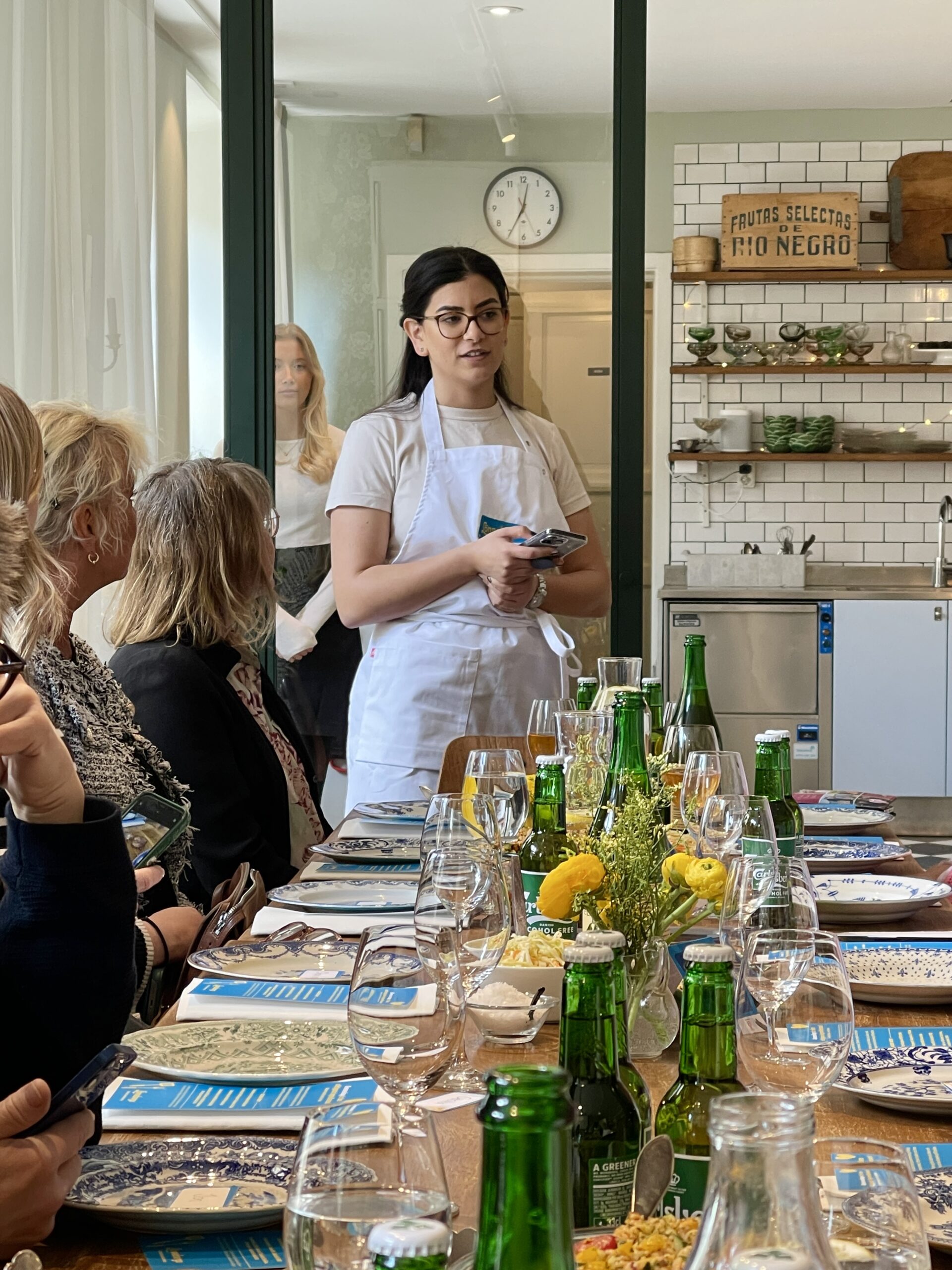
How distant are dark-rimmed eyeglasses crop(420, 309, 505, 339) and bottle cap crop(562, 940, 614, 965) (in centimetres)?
273

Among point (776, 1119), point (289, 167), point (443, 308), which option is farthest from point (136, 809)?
point (289, 167)

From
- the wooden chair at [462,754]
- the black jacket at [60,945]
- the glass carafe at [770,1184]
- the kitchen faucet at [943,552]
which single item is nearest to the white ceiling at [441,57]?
the wooden chair at [462,754]

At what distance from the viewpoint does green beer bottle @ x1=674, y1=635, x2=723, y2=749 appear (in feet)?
7.51

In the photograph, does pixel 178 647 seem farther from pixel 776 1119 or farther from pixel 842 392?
pixel 842 392

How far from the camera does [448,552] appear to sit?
312 centimetres

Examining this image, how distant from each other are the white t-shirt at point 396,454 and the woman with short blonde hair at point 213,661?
0.50 m

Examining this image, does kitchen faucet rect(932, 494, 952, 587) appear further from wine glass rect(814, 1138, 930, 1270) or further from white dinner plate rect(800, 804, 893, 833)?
wine glass rect(814, 1138, 930, 1270)

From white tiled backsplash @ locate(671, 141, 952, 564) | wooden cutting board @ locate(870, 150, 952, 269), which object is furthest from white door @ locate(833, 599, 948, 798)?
wooden cutting board @ locate(870, 150, 952, 269)

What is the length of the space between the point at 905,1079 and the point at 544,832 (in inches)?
21.7

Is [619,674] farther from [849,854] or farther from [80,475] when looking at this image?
[80,475]

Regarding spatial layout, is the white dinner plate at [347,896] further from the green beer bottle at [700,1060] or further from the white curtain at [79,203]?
the white curtain at [79,203]

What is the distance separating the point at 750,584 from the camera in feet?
22.6

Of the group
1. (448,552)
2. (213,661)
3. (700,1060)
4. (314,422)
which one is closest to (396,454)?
(448,552)

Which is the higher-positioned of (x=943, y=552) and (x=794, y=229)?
(x=794, y=229)
